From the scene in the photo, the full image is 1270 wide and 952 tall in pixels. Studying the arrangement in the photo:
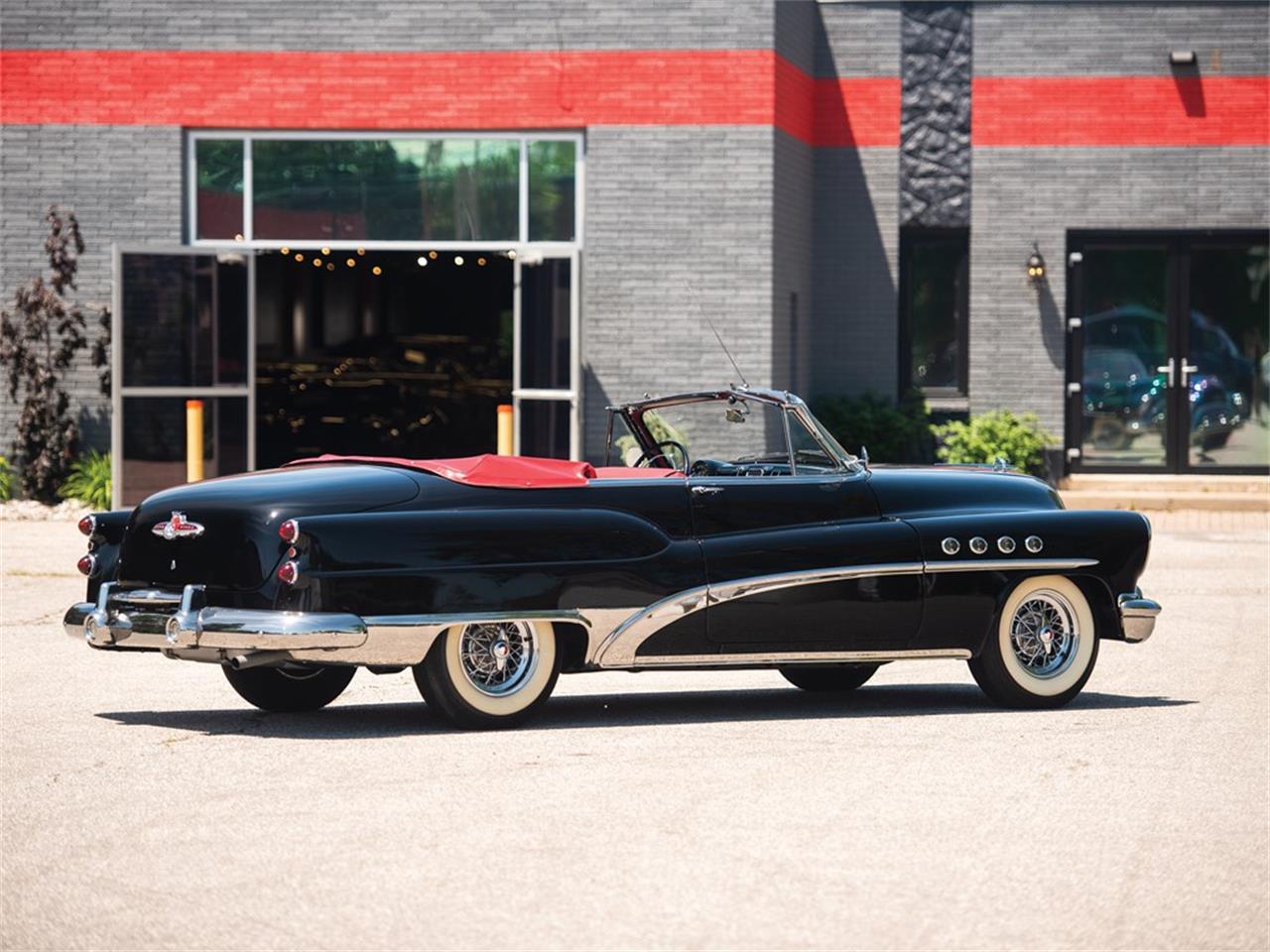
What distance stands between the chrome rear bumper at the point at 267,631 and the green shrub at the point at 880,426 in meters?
14.4

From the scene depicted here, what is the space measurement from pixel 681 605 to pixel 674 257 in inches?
471

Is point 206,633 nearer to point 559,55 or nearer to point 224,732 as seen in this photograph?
point 224,732

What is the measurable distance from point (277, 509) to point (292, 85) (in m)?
12.8

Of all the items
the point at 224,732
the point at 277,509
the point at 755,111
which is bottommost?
the point at 224,732

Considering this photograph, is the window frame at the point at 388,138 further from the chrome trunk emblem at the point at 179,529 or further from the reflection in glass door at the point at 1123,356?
the chrome trunk emblem at the point at 179,529

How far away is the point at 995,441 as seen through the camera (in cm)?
2294

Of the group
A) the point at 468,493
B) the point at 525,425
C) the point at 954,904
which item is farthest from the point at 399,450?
the point at 954,904

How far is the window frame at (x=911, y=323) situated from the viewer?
24016 millimetres

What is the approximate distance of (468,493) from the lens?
8984mm

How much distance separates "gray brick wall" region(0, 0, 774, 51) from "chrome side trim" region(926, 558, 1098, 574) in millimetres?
11972

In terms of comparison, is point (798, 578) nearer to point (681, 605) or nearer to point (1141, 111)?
point (681, 605)

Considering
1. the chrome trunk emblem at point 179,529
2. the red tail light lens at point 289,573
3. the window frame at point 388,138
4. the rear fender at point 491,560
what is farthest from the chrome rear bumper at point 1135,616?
the window frame at point 388,138

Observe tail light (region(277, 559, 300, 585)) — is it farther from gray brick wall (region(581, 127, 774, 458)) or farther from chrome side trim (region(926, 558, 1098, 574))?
gray brick wall (region(581, 127, 774, 458))

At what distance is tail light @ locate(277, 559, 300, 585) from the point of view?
8.42 metres
